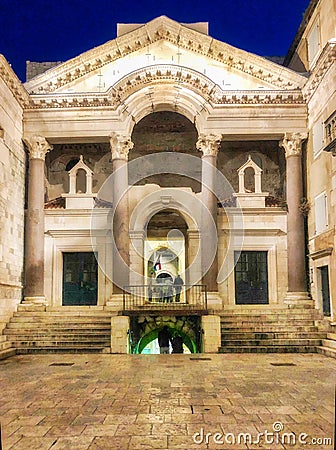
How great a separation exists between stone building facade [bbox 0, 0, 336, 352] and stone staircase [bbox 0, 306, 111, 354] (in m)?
0.34

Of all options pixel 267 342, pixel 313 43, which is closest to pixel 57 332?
pixel 267 342

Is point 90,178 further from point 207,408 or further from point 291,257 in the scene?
point 207,408

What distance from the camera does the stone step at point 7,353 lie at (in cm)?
1434

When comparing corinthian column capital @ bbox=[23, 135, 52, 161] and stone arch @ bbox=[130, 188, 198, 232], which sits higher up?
corinthian column capital @ bbox=[23, 135, 52, 161]

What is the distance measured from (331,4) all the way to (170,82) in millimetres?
6235

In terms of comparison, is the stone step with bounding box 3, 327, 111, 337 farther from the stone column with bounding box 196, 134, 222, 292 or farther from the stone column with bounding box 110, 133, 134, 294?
the stone column with bounding box 196, 134, 222, 292

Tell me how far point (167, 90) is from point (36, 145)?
5461 millimetres

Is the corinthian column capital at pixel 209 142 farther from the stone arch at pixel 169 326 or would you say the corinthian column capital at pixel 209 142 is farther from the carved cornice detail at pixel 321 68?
the stone arch at pixel 169 326

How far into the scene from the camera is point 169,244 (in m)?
29.4

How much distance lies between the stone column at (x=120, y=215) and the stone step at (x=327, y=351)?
7191 millimetres

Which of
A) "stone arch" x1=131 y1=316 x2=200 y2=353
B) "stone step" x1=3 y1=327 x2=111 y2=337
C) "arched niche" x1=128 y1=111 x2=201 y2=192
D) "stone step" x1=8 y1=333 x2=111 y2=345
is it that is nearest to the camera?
"stone step" x1=8 y1=333 x2=111 y2=345

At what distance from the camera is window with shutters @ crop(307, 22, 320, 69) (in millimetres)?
18297

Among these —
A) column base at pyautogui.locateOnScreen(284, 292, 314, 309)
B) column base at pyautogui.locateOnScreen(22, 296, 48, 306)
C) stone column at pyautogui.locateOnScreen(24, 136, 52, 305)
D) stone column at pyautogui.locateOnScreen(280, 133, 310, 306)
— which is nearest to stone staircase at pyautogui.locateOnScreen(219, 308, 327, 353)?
column base at pyautogui.locateOnScreen(284, 292, 314, 309)

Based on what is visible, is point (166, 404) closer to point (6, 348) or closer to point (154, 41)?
point (6, 348)
